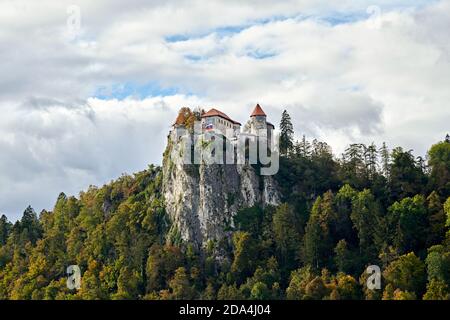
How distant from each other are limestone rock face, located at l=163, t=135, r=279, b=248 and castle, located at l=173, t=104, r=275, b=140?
18.4 feet

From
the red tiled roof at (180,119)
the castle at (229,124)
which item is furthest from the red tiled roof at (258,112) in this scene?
the red tiled roof at (180,119)

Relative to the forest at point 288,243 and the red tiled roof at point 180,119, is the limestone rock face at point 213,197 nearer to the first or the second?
the forest at point 288,243

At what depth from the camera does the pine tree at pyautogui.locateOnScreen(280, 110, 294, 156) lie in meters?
155

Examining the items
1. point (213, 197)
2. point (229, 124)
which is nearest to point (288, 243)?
point (213, 197)

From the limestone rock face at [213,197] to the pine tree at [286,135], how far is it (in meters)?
8.66

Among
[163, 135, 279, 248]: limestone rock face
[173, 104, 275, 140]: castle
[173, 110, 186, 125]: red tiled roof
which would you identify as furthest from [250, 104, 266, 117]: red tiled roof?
[163, 135, 279, 248]: limestone rock face

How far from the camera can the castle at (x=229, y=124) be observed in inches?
5940

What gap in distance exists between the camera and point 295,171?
14900 cm

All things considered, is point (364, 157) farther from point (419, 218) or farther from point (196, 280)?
point (196, 280)

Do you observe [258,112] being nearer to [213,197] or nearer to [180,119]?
[180,119]

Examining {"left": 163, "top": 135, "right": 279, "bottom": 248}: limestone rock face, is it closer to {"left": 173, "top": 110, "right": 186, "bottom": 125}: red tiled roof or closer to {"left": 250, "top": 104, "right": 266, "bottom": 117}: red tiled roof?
{"left": 173, "top": 110, "right": 186, "bottom": 125}: red tiled roof
